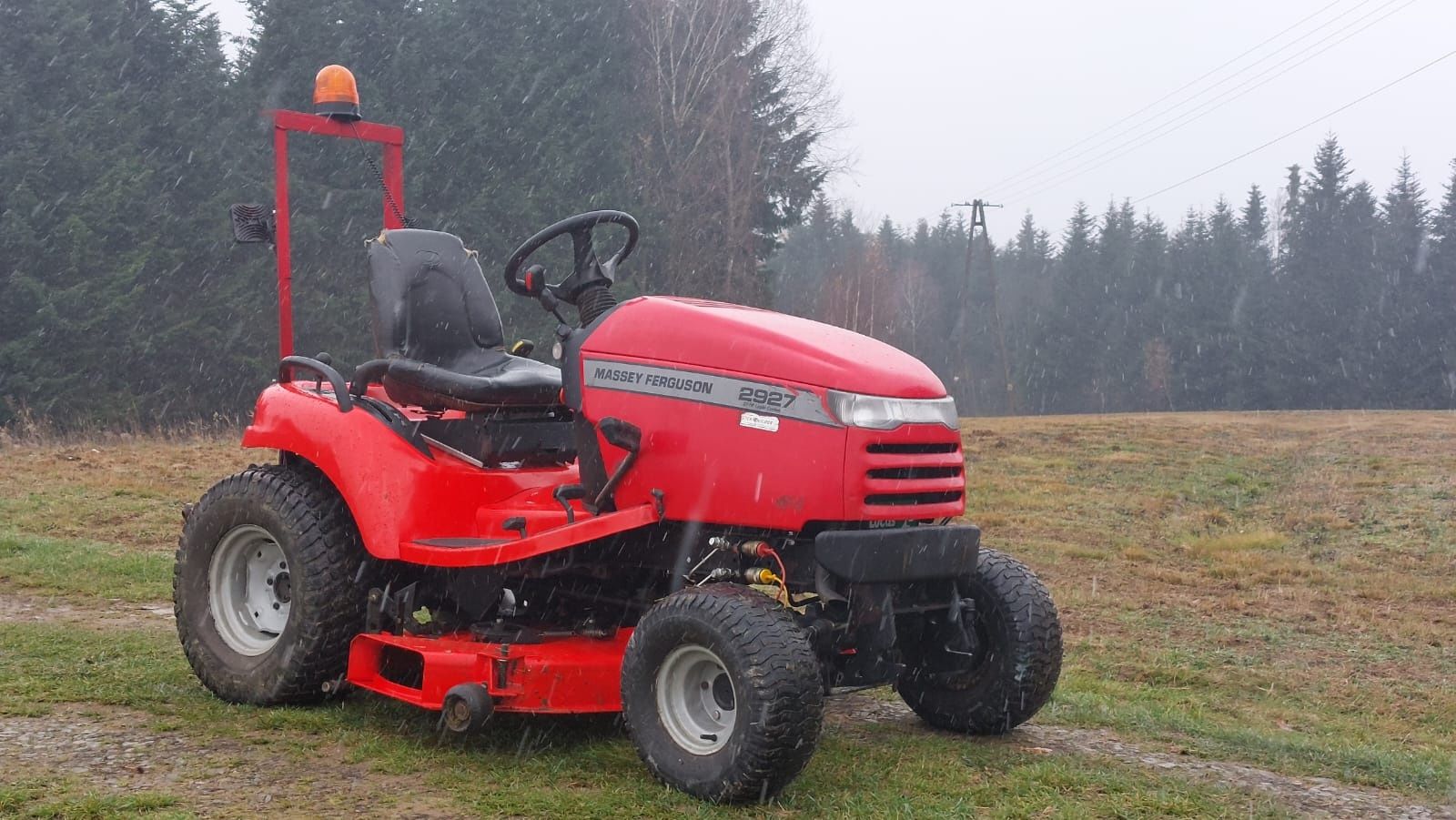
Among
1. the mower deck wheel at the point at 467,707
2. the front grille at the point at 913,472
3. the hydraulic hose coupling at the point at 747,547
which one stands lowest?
the mower deck wheel at the point at 467,707

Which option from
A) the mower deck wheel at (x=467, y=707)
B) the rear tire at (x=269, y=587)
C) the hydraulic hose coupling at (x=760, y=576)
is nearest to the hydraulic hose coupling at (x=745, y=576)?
the hydraulic hose coupling at (x=760, y=576)

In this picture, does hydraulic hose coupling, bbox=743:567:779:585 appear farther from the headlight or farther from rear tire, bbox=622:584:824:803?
the headlight

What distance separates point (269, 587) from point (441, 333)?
128 centimetres

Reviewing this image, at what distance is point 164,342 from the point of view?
3080 centimetres

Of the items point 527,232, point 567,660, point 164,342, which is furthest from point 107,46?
point 567,660

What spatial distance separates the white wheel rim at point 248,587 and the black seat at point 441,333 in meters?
0.89

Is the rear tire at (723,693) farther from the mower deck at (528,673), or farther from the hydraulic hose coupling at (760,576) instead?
the mower deck at (528,673)

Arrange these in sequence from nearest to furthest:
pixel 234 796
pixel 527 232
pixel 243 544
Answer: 1. pixel 234 796
2. pixel 243 544
3. pixel 527 232

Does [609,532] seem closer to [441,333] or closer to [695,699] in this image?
[695,699]

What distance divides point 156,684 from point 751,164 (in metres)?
29.7

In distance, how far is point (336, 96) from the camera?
5.91m

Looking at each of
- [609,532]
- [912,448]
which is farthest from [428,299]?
[912,448]

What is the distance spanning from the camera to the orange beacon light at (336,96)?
5922 mm

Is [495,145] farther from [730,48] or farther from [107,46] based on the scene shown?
[107,46]
